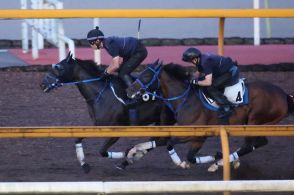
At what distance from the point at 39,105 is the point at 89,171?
3.49 meters

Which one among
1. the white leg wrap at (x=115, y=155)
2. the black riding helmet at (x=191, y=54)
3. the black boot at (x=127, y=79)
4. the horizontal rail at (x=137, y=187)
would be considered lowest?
the white leg wrap at (x=115, y=155)

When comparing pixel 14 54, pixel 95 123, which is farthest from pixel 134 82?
pixel 14 54

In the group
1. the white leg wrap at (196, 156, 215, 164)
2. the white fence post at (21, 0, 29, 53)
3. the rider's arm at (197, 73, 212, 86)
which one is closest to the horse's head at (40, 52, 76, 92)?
the rider's arm at (197, 73, 212, 86)

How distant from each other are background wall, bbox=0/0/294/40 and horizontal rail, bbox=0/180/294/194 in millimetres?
11357

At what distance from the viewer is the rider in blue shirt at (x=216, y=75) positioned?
431 inches

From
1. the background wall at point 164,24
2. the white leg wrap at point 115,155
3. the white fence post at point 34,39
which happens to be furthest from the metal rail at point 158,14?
the background wall at point 164,24

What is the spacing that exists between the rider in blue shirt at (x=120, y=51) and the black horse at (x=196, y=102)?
0.44 meters

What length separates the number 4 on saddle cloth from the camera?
1108cm

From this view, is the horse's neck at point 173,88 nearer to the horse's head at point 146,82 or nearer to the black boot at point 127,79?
the horse's head at point 146,82

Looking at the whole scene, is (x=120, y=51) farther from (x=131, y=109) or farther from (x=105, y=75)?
(x=131, y=109)

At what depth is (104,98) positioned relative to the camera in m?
11.5

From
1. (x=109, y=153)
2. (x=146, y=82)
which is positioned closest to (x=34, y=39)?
(x=109, y=153)

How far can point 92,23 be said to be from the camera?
61.0ft

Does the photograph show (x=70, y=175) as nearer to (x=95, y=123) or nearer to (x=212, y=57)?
(x=95, y=123)
